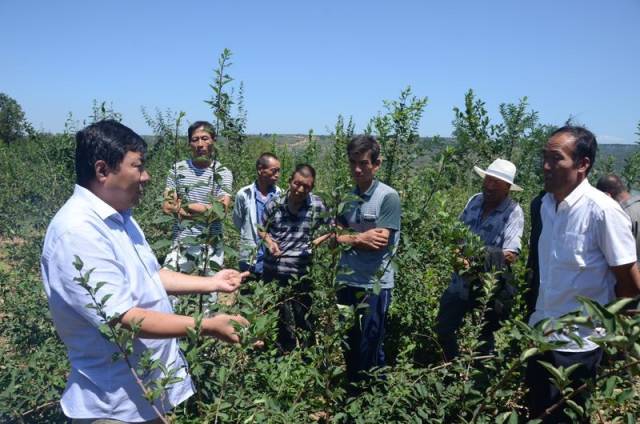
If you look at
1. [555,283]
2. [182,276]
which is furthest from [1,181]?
[555,283]

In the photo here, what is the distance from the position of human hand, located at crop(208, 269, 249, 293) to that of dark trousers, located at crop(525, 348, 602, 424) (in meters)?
1.36

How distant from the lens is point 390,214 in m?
3.12

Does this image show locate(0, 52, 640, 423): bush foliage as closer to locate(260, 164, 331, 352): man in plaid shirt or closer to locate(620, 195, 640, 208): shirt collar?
locate(260, 164, 331, 352): man in plaid shirt

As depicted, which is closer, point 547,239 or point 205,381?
point 205,381

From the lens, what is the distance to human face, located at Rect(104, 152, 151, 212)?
163 centimetres

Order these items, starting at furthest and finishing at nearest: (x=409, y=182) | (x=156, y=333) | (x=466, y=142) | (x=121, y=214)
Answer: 1. (x=466, y=142)
2. (x=409, y=182)
3. (x=121, y=214)
4. (x=156, y=333)

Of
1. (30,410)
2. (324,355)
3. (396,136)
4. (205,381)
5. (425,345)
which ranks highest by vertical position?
(396,136)

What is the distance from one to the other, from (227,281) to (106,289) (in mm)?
505

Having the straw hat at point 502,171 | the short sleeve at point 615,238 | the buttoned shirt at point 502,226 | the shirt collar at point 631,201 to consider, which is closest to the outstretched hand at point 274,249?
the buttoned shirt at point 502,226

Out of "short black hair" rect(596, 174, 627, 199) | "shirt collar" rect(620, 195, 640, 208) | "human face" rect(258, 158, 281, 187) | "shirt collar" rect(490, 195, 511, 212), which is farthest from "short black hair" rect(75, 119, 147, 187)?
"short black hair" rect(596, 174, 627, 199)

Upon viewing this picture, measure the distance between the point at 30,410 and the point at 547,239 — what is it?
2.40 metres

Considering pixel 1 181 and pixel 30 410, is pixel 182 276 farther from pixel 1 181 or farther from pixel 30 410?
pixel 1 181

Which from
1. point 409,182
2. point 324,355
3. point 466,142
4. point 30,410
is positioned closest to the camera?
point 324,355

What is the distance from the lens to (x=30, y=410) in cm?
201
